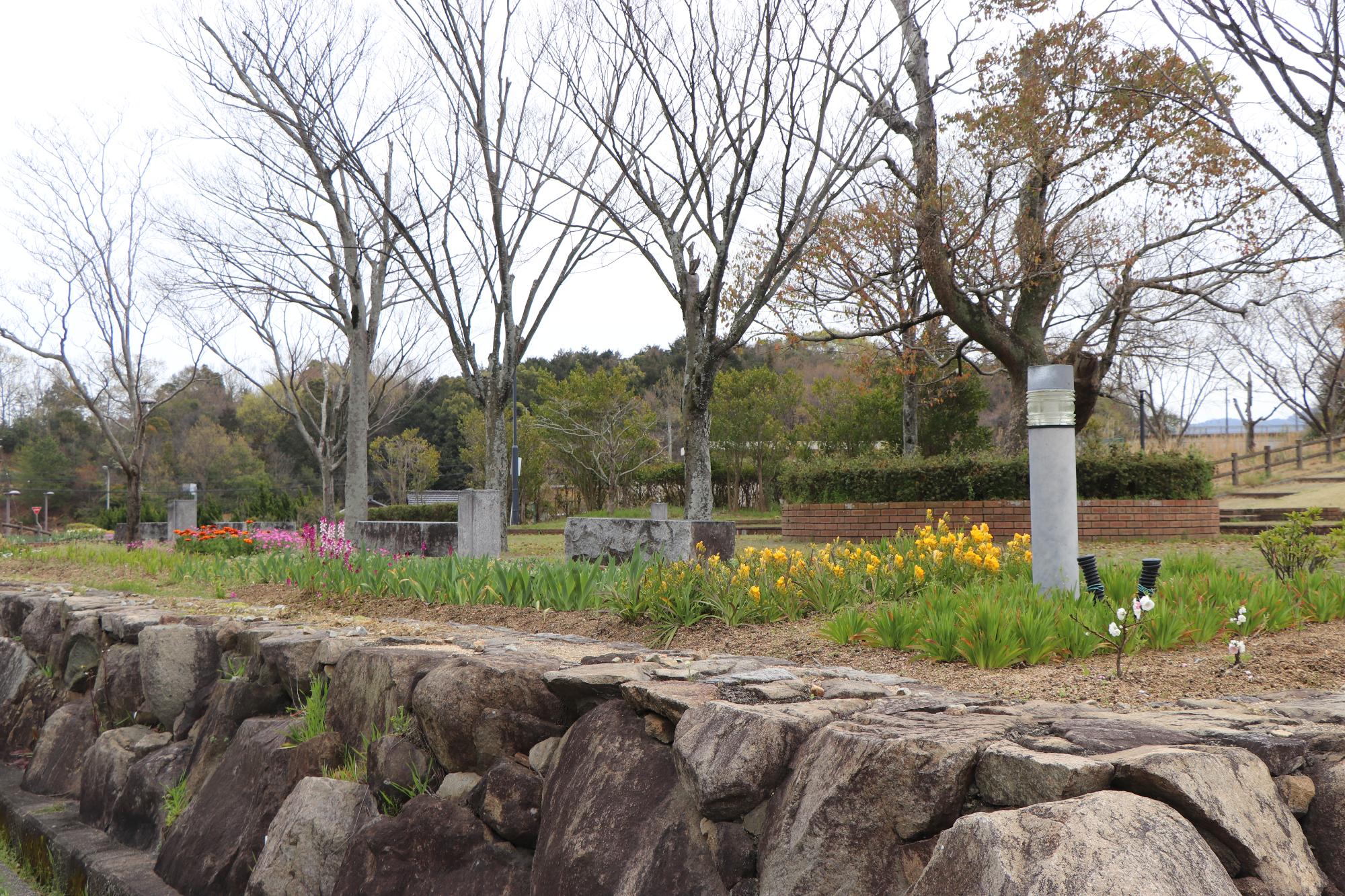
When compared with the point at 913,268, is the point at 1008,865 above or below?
below

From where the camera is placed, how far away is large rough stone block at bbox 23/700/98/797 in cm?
620

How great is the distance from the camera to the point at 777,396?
26953 mm

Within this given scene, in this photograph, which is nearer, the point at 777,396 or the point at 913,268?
the point at 913,268

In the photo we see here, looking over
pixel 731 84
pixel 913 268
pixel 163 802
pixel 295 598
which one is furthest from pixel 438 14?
pixel 163 802

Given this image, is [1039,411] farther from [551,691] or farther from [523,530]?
[523,530]

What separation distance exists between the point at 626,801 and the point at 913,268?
49.0ft

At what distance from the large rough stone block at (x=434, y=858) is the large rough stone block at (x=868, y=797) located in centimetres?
121

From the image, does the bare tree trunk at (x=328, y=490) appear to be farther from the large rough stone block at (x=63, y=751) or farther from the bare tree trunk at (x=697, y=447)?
the large rough stone block at (x=63, y=751)

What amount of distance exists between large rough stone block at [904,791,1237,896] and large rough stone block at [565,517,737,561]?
4.81 metres

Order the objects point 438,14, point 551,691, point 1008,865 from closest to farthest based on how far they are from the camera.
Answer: point 1008,865
point 551,691
point 438,14

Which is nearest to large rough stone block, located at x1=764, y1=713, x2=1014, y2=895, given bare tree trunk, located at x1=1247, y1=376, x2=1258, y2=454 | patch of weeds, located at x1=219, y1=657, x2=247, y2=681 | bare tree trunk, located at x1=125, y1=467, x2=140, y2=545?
patch of weeds, located at x1=219, y1=657, x2=247, y2=681

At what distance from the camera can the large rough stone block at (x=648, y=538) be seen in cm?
748

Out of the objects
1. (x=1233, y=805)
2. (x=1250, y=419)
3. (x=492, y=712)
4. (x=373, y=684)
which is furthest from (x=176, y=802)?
(x=1250, y=419)

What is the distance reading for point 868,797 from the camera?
2129 mm
